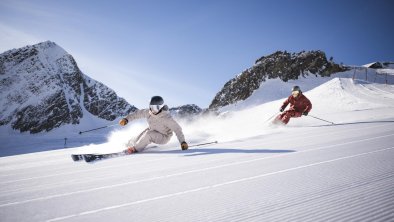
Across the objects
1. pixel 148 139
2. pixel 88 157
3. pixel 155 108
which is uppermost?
pixel 155 108

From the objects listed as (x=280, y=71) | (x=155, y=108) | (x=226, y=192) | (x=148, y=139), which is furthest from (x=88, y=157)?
(x=280, y=71)

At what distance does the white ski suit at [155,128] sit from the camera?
5.81 metres

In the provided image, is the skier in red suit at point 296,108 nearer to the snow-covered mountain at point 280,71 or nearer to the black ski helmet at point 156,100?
the black ski helmet at point 156,100

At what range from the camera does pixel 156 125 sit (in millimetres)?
6070

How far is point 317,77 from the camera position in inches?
1610

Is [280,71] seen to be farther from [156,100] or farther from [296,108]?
[156,100]

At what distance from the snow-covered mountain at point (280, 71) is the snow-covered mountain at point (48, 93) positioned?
222 ft

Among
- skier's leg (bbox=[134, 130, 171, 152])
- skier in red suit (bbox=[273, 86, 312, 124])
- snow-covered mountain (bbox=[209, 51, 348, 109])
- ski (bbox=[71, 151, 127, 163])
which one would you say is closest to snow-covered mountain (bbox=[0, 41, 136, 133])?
snow-covered mountain (bbox=[209, 51, 348, 109])

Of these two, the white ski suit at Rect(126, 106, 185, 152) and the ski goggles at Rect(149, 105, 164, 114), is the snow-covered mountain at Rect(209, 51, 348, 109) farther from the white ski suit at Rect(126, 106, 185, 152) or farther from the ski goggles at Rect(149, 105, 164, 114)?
the ski goggles at Rect(149, 105, 164, 114)

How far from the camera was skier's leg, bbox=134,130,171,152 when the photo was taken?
18.9 ft

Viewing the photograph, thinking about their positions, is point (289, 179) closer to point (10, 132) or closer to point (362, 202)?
point (362, 202)

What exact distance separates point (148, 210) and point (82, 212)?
520 mm

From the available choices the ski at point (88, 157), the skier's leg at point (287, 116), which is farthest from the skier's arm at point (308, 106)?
the ski at point (88, 157)

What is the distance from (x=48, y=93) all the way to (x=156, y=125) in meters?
105
